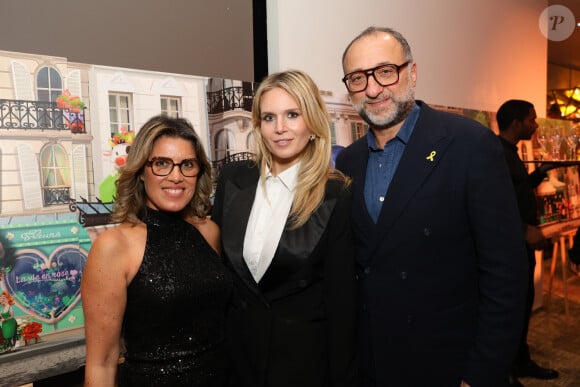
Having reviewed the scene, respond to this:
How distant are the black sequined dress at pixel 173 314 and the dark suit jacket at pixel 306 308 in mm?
132

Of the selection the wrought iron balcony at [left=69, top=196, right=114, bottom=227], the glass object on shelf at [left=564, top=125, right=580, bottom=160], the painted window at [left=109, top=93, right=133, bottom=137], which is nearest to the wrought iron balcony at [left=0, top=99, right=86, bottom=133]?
the painted window at [left=109, top=93, right=133, bottom=137]

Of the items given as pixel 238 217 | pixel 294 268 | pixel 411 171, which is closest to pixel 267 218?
pixel 238 217

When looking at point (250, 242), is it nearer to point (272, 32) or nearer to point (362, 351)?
point (362, 351)

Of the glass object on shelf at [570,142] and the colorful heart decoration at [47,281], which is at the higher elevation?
the glass object on shelf at [570,142]

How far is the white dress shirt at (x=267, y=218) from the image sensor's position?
170cm

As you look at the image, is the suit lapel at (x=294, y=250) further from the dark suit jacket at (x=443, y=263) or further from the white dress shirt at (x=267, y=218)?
the dark suit jacket at (x=443, y=263)

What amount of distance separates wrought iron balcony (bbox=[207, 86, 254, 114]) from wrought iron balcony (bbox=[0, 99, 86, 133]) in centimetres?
62

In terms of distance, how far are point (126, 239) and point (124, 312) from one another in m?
0.24

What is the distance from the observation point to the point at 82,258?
1.91 meters

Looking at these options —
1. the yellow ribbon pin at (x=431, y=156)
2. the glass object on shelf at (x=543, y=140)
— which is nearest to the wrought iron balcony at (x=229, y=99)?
the yellow ribbon pin at (x=431, y=156)

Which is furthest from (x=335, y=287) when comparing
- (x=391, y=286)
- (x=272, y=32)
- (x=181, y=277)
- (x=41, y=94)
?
(x=272, y=32)

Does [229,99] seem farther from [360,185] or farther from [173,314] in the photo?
[173,314]

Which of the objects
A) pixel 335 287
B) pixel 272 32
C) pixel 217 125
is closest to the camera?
pixel 335 287

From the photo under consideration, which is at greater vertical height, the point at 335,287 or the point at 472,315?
the point at 335,287
